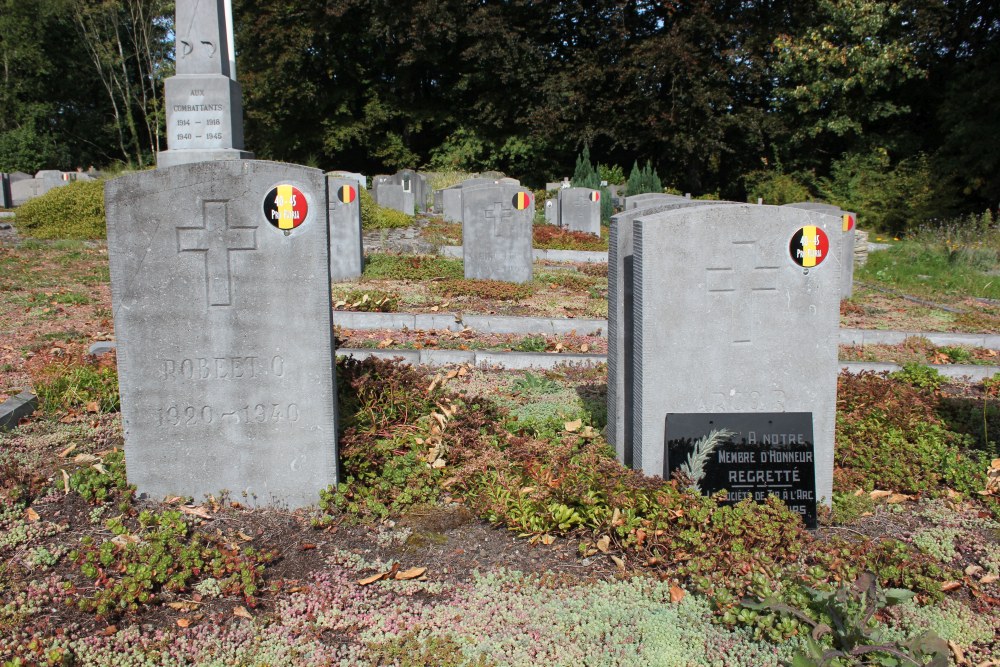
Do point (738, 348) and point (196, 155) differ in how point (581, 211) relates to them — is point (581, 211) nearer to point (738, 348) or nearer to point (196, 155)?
point (196, 155)

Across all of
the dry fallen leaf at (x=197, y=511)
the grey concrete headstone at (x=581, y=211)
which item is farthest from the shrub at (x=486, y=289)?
the grey concrete headstone at (x=581, y=211)

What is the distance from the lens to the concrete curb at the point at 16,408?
502cm

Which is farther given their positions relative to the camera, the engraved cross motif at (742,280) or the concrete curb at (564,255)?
the concrete curb at (564,255)

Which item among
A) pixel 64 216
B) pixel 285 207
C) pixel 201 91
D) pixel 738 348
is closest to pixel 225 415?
pixel 285 207

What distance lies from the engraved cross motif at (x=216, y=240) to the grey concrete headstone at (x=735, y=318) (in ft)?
6.90

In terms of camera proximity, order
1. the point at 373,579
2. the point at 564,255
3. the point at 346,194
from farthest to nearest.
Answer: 1. the point at 564,255
2. the point at 346,194
3. the point at 373,579

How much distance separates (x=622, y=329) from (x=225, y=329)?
2215 millimetres

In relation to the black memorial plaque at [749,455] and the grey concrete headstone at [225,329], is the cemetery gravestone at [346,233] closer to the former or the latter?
the grey concrete headstone at [225,329]

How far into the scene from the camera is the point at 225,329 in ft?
13.3

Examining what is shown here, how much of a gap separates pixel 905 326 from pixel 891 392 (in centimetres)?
436

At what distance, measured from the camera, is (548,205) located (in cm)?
2164

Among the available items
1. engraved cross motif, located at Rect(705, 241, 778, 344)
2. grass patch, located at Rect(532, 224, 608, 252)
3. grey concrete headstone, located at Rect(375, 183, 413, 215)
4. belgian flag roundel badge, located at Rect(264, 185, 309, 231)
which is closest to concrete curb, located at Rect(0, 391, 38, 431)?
belgian flag roundel badge, located at Rect(264, 185, 309, 231)

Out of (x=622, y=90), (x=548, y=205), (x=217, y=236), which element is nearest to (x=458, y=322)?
(x=217, y=236)

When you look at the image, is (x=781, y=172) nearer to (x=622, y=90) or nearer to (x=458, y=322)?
(x=622, y=90)
